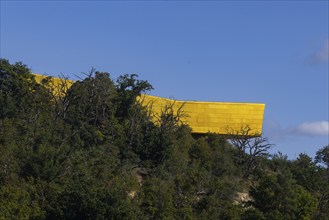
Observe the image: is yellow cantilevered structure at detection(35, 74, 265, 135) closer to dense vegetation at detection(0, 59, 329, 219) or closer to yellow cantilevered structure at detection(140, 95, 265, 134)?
yellow cantilevered structure at detection(140, 95, 265, 134)

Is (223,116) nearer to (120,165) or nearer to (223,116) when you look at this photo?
(223,116)

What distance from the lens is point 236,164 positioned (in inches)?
2527

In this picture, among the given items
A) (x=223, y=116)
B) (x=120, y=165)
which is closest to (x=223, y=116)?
(x=223, y=116)

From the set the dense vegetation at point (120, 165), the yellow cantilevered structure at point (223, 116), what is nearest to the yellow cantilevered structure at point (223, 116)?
the yellow cantilevered structure at point (223, 116)

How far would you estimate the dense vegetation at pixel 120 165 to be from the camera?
38.0m

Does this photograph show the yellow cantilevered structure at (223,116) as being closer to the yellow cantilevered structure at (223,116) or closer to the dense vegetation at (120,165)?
the yellow cantilevered structure at (223,116)

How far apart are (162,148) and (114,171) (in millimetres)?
9522

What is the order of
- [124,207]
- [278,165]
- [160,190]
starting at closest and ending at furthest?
[124,207]
[160,190]
[278,165]

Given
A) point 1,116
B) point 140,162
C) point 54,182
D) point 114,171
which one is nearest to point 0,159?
point 54,182

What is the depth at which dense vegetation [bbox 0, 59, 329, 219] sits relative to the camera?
38000mm

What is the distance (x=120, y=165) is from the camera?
165 ft

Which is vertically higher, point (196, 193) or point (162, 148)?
point (162, 148)

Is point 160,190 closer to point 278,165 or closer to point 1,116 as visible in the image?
point 1,116

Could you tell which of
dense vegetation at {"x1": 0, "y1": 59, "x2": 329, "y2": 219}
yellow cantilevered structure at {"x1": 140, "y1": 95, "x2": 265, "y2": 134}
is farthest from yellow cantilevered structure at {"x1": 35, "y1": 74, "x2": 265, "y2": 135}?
A: dense vegetation at {"x1": 0, "y1": 59, "x2": 329, "y2": 219}
